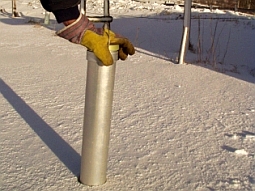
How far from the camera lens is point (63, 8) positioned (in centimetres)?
143

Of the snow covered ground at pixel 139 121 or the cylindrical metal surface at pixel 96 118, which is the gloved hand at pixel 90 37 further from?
the snow covered ground at pixel 139 121

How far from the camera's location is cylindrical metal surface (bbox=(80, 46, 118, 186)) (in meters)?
1.66

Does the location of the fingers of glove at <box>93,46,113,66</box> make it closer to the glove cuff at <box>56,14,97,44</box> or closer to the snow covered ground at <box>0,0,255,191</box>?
the glove cuff at <box>56,14,97,44</box>

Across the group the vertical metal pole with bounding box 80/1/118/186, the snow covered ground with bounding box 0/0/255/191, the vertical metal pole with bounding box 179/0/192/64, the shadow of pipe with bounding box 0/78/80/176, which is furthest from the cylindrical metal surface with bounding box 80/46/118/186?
the vertical metal pole with bounding box 179/0/192/64

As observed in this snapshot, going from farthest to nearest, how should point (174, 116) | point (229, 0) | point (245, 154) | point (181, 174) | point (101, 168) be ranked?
point (229, 0), point (174, 116), point (245, 154), point (181, 174), point (101, 168)

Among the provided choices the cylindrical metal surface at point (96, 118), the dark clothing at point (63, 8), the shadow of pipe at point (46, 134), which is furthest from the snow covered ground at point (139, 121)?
the dark clothing at point (63, 8)

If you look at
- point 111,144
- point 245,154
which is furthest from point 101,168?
point 245,154

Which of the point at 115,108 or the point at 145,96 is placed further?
the point at 145,96

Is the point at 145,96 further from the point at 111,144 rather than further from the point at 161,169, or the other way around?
the point at 161,169

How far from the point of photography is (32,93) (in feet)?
11.2

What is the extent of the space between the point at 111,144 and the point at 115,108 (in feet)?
2.26

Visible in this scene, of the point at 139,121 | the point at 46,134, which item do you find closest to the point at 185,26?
the point at 139,121

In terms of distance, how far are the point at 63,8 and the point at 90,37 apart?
0.52ft

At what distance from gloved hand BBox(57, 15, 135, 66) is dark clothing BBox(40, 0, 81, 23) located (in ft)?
0.10
